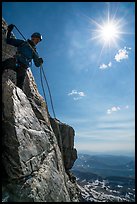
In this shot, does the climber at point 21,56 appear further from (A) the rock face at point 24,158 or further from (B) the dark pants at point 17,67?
(A) the rock face at point 24,158

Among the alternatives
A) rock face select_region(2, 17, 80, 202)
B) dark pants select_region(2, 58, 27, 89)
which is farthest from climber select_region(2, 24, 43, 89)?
rock face select_region(2, 17, 80, 202)

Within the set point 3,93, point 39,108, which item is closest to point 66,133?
point 39,108

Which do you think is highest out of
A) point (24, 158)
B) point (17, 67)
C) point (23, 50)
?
point (23, 50)

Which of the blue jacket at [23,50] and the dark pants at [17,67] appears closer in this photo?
the dark pants at [17,67]

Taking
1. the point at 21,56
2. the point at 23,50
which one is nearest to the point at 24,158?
the point at 21,56

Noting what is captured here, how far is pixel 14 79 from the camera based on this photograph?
13.9 metres

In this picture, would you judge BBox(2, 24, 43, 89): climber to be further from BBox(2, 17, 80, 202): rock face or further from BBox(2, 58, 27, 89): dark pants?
BBox(2, 17, 80, 202): rock face

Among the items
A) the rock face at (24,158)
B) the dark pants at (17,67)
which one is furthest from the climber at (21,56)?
the rock face at (24,158)

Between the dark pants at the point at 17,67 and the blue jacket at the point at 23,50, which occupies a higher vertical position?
the blue jacket at the point at 23,50

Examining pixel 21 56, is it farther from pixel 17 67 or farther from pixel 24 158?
pixel 24 158

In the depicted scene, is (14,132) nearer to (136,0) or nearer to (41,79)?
(41,79)

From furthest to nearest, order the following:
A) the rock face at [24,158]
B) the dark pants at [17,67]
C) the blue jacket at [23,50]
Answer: the blue jacket at [23,50]
the dark pants at [17,67]
the rock face at [24,158]

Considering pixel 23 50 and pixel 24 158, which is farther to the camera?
pixel 23 50

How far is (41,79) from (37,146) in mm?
5860
